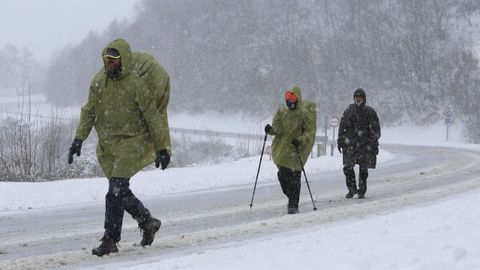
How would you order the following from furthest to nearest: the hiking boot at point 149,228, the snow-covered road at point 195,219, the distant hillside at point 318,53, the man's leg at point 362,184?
the distant hillside at point 318,53
the man's leg at point 362,184
the snow-covered road at point 195,219
the hiking boot at point 149,228

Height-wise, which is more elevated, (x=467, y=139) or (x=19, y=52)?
(x=19, y=52)

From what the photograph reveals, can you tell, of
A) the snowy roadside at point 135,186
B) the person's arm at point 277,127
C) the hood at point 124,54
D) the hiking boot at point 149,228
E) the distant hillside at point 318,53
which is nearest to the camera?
the hood at point 124,54

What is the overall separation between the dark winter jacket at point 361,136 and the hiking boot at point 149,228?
232 inches

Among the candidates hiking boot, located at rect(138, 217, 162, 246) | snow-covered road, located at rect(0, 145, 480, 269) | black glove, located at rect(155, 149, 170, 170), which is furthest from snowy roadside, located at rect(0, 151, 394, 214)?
black glove, located at rect(155, 149, 170, 170)

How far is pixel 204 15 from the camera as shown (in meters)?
79.9

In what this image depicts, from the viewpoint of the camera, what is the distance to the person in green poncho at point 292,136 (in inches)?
371

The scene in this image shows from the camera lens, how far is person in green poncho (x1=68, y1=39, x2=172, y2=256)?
17.9 ft

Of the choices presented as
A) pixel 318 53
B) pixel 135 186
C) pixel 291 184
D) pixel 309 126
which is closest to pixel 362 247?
pixel 291 184

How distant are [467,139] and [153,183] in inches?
1583

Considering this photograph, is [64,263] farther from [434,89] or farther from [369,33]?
[369,33]

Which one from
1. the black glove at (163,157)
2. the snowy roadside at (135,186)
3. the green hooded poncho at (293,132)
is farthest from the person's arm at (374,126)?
the black glove at (163,157)

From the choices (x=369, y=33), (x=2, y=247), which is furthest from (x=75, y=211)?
(x=369, y=33)

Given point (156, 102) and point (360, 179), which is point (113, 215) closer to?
point (156, 102)

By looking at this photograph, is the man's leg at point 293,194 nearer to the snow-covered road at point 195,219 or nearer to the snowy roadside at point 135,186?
the snow-covered road at point 195,219
